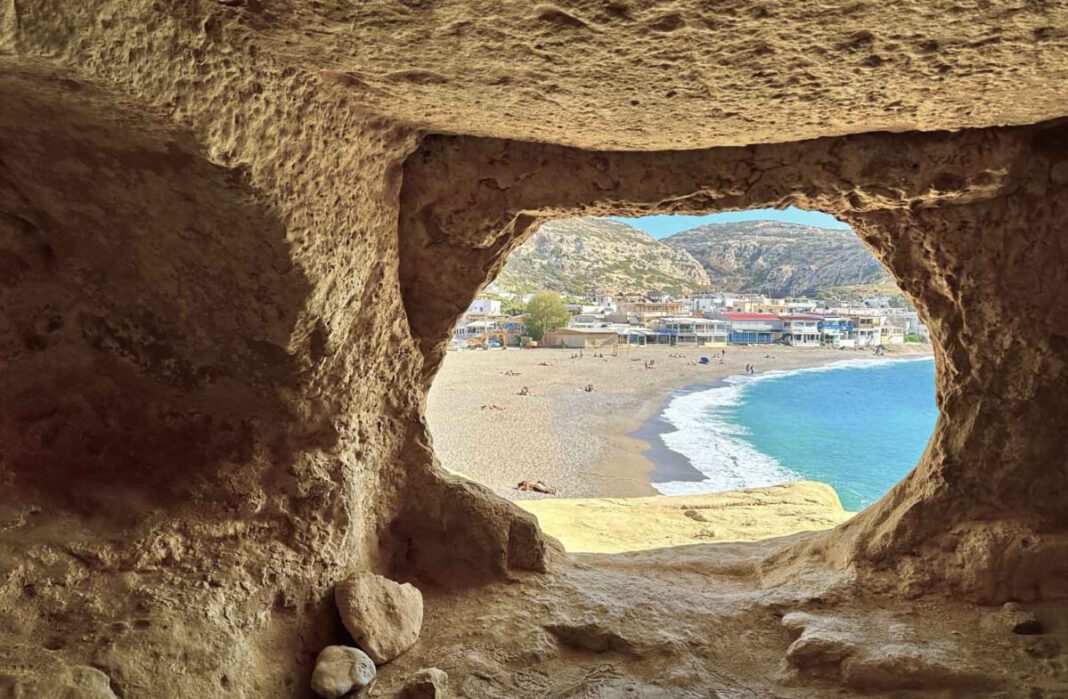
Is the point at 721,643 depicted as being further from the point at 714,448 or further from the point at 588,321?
the point at 588,321

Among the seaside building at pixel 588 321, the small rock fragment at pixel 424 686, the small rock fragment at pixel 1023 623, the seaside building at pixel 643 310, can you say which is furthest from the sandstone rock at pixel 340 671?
the seaside building at pixel 643 310

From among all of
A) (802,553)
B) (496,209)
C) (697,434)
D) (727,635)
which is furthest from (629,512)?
(697,434)

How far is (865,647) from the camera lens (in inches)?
122

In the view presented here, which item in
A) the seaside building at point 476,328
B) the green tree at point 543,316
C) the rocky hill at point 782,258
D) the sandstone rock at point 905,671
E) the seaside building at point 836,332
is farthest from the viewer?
the rocky hill at point 782,258

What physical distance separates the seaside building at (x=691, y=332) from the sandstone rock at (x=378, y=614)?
1711 inches

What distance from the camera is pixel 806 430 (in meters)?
26.2

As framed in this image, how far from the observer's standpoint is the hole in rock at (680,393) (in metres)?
10.3

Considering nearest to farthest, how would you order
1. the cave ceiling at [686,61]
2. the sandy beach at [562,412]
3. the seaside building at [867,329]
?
the cave ceiling at [686,61] < the sandy beach at [562,412] < the seaside building at [867,329]

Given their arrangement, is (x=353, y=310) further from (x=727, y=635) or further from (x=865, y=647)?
(x=865, y=647)

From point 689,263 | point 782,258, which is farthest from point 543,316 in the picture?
point 782,258

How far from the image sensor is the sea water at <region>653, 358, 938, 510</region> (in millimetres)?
18391

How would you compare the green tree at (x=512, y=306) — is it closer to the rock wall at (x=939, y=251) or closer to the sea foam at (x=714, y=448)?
the sea foam at (x=714, y=448)

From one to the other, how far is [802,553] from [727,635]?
1353 mm

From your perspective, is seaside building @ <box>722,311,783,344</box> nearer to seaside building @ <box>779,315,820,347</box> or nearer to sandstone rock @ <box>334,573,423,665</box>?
seaside building @ <box>779,315,820,347</box>
